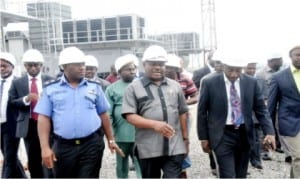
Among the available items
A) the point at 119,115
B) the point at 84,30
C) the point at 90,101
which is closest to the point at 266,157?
the point at 119,115

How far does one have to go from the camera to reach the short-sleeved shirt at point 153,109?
3850 millimetres

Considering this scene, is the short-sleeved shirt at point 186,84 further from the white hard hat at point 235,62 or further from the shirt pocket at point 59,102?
the shirt pocket at point 59,102

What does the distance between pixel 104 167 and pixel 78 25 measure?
40.8 metres

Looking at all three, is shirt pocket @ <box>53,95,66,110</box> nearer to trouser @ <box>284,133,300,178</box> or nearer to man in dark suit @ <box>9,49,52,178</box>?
man in dark suit @ <box>9,49,52,178</box>

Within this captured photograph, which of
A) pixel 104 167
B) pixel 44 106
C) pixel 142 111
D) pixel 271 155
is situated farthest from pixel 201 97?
pixel 271 155

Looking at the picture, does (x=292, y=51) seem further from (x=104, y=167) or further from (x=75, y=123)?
(x=104, y=167)

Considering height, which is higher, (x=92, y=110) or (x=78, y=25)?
(x=78, y=25)

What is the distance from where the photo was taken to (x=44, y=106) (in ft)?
12.9

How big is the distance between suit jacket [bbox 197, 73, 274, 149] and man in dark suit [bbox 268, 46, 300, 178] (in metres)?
0.49

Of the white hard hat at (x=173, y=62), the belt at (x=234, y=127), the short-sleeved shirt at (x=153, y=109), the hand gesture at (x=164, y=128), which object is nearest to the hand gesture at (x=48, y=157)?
the short-sleeved shirt at (x=153, y=109)

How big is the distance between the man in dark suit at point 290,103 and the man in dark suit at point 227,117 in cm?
51

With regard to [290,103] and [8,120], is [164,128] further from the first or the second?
[8,120]

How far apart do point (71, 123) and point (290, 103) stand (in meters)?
2.41

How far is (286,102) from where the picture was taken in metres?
4.65
